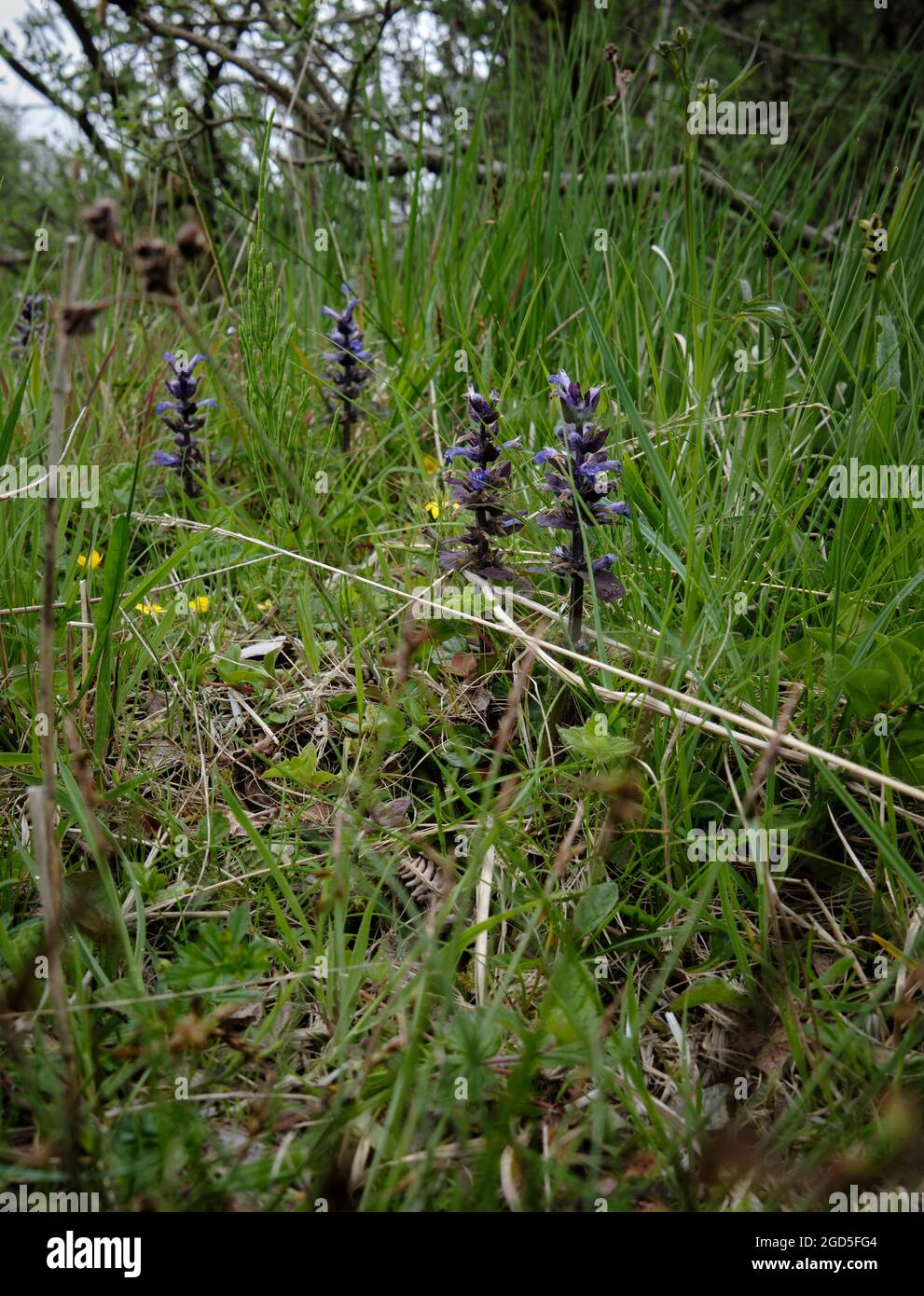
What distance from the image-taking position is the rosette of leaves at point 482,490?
5.76 ft

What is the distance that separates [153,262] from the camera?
0.93 meters

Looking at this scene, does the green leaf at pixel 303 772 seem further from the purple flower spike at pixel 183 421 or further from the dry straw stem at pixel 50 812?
the purple flower spike at pixel 183 421

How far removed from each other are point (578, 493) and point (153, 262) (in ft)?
3.00

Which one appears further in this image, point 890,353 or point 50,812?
point 890,353

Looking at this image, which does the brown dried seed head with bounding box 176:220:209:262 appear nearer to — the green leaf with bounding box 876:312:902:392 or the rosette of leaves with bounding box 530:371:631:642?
the rosette of leaves with bounding box 530:371:631:642

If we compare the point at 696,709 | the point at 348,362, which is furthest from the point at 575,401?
the point at 348,362

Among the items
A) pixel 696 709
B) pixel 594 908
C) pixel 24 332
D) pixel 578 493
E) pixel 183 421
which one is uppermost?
pixel 24 332

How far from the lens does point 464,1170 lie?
1.04 meters

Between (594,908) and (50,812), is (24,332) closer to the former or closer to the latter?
(50,812)

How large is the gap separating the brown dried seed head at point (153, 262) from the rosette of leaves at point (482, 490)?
2.72 feet

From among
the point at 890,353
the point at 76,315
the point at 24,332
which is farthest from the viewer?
the point at 24,332

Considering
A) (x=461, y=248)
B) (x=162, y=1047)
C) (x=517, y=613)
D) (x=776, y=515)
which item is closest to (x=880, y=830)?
(x=776, y=515)

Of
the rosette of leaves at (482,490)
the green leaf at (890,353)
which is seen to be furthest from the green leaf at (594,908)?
the green leaf at (890,353)
